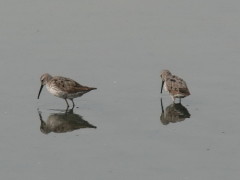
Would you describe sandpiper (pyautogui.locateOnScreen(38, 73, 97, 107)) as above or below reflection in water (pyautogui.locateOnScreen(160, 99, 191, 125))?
above

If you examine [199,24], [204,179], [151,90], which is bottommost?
[204,179]

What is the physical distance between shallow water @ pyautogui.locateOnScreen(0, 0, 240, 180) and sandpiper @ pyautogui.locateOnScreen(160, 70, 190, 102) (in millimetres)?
419

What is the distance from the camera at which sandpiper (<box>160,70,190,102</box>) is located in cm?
2388

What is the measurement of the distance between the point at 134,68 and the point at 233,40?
5.14m

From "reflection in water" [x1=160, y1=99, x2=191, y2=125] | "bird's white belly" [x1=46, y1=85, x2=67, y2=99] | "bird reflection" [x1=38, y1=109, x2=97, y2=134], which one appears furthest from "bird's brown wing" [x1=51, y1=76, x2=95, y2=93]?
Result: "reflection in water" [x1=160, y1=99, x2=191, y2=125]

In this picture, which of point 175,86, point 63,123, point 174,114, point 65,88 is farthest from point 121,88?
point 63,123

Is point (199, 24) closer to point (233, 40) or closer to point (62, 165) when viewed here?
point (233, 40)

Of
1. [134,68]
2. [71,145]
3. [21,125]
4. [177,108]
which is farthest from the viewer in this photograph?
[134,68]

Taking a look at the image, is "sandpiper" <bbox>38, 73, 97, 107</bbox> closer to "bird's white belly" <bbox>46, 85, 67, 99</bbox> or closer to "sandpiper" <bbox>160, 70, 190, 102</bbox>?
"bird's white belly" <bbox>46, 85, 67, 99</bbox>

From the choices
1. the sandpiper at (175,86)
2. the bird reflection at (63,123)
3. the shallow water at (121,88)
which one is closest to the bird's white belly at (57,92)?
the shallow water at (121,88)

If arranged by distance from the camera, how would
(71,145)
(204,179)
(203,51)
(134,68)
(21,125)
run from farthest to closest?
(203,51) < (134,68) < (21,125) < (71,145) < (204,179)

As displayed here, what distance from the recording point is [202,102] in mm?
23906

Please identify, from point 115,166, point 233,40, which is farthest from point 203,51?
point 115,166

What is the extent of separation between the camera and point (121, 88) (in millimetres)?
25047
